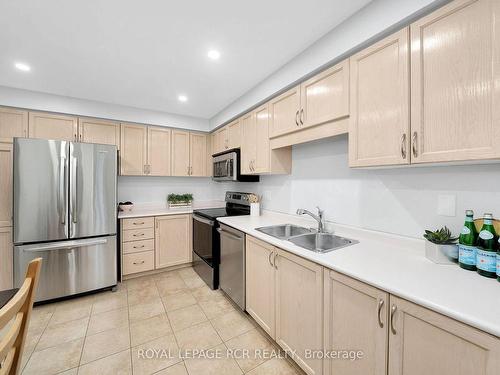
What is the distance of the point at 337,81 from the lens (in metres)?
1.61

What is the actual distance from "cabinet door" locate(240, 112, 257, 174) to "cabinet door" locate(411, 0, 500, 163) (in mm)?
1701

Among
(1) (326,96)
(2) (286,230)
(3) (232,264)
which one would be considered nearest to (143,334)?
(3) (232,264)

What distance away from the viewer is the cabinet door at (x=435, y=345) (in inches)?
28.7

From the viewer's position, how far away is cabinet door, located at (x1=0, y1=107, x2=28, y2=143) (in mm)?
2523

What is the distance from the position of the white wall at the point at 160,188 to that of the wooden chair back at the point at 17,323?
9.47 ft

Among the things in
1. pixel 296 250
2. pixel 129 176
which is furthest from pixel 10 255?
pixel 296 250

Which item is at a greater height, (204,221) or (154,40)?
(154,40)

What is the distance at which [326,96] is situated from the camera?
1.69 metres

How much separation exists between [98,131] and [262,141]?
238 cm

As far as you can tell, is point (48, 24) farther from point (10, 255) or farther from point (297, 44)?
point (10, 255)

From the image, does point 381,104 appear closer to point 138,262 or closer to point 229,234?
point 229,234

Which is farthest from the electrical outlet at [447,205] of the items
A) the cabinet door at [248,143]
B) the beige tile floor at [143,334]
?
the cabinet door at [248,143]

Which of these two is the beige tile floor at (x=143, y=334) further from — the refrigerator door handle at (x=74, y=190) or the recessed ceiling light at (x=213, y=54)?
the recessed ceiling light at (x=213, y=54)

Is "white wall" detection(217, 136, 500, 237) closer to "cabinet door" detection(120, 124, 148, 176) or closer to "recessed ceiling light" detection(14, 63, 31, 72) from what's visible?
"cabinet door" detection(120, 124, 148, 176)
